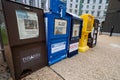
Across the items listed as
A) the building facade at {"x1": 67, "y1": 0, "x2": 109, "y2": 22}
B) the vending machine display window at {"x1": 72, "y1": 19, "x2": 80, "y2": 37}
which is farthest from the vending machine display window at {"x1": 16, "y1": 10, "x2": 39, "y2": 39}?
the building facade at {"x1": 67, "y1": 0, "x2": 109, "y2": 22}

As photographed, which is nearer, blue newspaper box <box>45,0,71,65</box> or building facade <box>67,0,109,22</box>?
blue newspaper box <box>45,0,71,65</box>

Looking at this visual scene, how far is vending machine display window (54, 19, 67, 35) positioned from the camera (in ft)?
7.47

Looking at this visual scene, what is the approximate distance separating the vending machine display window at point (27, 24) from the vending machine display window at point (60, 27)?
517 mm

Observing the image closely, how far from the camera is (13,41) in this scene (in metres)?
1.53

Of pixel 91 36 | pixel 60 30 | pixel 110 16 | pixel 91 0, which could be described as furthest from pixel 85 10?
pixel 60 30

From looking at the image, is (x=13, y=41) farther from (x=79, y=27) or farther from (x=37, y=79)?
(x=79, y=27)

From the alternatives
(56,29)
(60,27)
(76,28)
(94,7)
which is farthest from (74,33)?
(94,7)

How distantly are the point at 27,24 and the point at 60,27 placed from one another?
35.3 inches

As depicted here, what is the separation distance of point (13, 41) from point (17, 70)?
533mm

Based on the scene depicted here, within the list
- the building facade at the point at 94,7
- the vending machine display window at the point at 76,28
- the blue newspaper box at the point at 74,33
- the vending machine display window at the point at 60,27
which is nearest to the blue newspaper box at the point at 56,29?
the vending machine display window at the point at 60,27

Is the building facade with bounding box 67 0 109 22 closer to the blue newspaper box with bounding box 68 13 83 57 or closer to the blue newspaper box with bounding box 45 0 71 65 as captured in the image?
the blue newspaper box with bounding box 68 13 83 57

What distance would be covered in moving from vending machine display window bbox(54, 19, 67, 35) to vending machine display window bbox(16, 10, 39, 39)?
517 mm

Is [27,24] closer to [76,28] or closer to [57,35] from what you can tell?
[57,35]

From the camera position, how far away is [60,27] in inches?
94.0
